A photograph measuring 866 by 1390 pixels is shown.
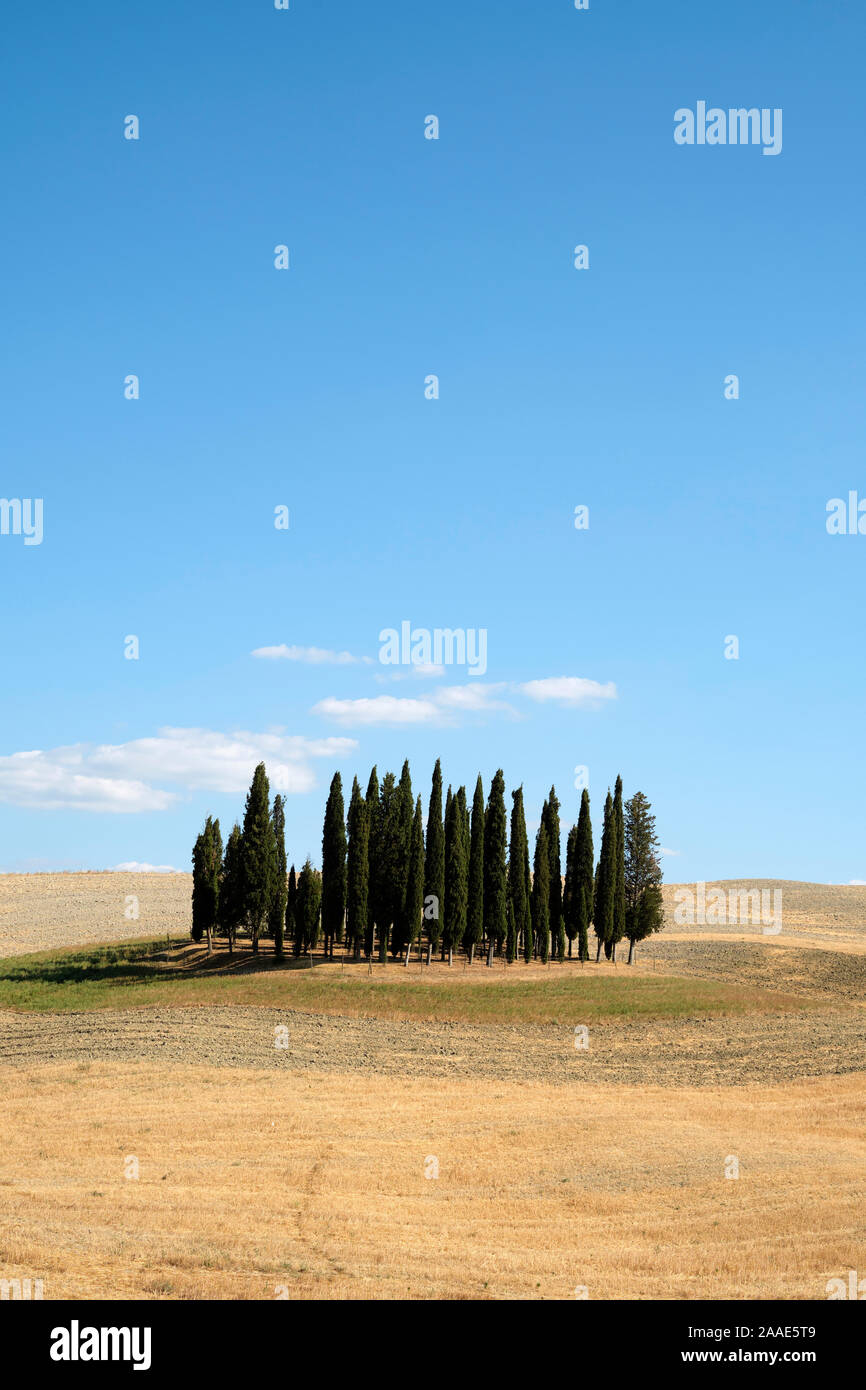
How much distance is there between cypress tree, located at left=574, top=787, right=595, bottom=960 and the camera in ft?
254

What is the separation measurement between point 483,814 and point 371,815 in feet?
28.2

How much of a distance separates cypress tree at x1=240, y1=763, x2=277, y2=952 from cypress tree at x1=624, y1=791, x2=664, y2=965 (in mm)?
26388

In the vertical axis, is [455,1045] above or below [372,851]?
below

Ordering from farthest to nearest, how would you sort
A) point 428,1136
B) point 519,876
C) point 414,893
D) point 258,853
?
point 519,876
point 258,853
point 414,893
point 428,1136

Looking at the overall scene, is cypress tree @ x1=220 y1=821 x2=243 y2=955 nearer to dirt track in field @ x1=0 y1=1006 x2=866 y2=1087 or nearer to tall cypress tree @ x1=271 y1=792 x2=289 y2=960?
tall cypress tree @ x1=271 y1=792 x2=289 y2=960

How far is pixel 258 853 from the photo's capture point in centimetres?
7125

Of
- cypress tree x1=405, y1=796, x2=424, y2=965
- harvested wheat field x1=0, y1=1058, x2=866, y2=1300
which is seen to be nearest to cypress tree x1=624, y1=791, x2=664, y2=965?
cypress tree x1=405, y1=796, x2=424, y2=965

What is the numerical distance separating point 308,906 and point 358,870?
808cm

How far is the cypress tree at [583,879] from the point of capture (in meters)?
77.3

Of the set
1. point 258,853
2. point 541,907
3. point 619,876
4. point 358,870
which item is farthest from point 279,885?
point 619,876

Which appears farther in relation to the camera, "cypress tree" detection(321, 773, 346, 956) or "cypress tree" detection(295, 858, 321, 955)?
"cypress tree" detection(295, 858, 321, 955)

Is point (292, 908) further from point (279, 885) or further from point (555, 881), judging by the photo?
point (555, 881)

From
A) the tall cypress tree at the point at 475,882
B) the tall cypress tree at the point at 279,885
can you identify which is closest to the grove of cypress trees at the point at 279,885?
the tall cypress tree at the point at 279,885
